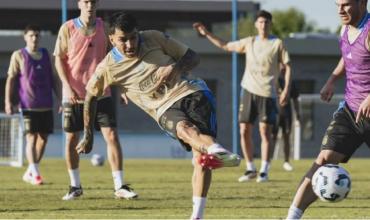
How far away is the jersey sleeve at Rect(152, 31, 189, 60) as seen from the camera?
30.1 ft

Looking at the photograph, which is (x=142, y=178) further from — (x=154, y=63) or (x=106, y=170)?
(x=154, y=63)

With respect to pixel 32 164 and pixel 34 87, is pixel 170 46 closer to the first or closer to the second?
pixel 32 164

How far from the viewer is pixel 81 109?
1187cm

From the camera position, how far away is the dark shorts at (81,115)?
11.8 meters

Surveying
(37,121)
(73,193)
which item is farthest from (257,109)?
(73,193)

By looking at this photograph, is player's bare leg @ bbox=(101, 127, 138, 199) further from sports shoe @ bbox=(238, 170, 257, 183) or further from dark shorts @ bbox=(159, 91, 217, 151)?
sports shoe @ bbox=(238, 170, 257, 183)

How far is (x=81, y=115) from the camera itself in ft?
38.9

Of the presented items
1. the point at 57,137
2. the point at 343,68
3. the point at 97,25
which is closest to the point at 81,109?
the point at 97,25

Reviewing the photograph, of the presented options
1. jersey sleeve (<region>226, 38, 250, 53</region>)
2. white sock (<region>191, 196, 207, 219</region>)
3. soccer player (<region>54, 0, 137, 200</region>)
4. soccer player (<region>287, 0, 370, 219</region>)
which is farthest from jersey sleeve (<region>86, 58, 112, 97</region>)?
jersey sleeve (<region>226, 38, 250, 53</region>)

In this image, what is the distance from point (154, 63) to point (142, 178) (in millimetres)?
7208

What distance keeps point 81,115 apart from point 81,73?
487 mm

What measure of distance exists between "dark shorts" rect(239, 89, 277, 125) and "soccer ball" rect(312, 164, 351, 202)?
684 cm

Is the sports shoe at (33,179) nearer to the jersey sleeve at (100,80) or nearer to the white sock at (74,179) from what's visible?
the white sock at (74,179)

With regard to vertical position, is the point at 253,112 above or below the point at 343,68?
below
